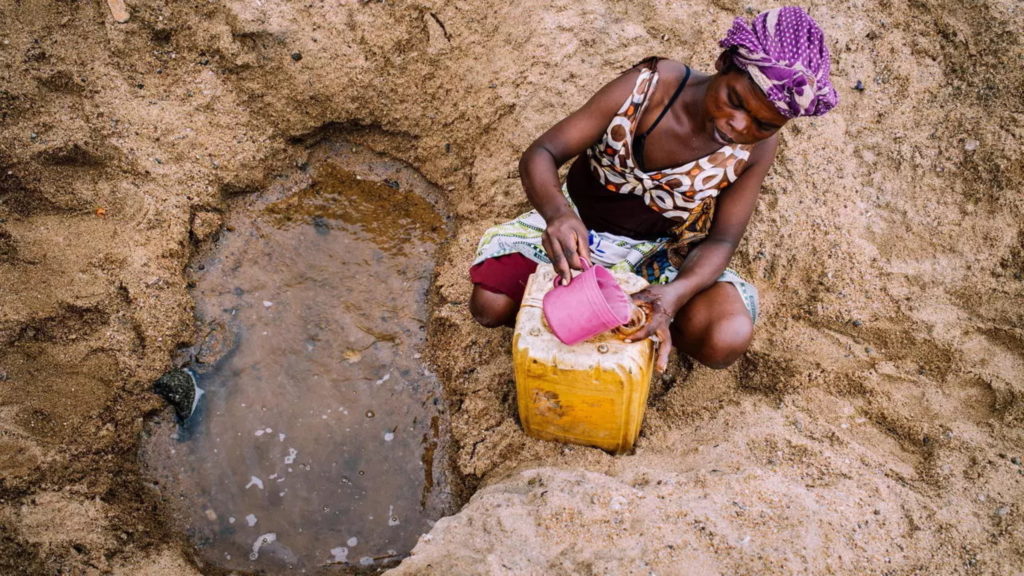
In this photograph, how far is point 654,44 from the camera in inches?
104

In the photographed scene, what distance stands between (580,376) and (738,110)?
2.47 ft

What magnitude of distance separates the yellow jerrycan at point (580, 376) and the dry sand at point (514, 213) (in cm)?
13

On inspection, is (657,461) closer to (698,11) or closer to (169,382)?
(169,382)

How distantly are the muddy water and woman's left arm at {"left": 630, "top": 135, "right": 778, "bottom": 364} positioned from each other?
0.91 metres

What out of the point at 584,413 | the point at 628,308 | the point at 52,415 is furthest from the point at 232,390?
the point at 628,308

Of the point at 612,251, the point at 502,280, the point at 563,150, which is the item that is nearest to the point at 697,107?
the point at 563,150

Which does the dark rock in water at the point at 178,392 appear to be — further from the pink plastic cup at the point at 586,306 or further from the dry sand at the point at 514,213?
the pink plastic cup at the point at 586,306

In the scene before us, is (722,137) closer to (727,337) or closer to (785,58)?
(785,58)

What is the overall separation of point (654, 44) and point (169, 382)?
7.38 feet

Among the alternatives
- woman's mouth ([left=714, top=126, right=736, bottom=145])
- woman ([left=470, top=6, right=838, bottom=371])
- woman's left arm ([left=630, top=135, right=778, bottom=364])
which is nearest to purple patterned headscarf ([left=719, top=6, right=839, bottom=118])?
woman ([left=470, top=6, right=838, bottom=371])

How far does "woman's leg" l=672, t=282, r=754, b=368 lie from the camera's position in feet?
5.87

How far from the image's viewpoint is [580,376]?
1.57 metres

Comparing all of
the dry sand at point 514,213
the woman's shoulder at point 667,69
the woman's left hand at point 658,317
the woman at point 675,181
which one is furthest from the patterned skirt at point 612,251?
the woman's shoulder at point 667,69

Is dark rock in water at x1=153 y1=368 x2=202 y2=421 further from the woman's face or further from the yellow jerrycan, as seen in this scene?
the woman's face
